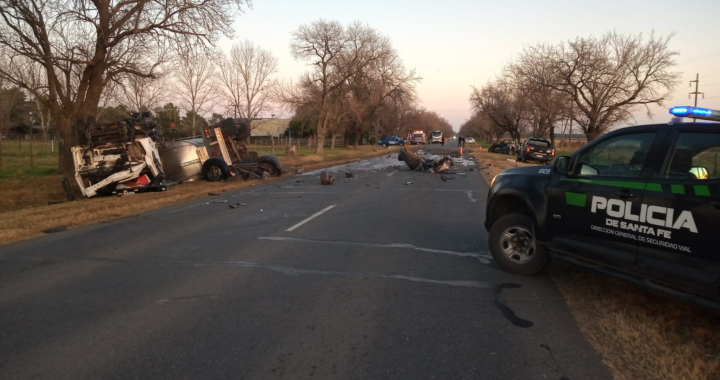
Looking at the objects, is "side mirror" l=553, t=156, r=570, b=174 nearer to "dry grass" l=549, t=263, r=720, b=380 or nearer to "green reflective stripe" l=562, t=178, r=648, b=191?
"green reflective stripe" l=562, t=178, r=648, b=191

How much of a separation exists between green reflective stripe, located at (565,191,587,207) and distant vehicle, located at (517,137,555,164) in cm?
2924

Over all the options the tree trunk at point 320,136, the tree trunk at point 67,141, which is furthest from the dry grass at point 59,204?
the tree trunk at point 320,136

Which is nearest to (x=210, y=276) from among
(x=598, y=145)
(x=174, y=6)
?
(x=598, y=145)

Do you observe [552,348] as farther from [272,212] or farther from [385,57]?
[385,57]

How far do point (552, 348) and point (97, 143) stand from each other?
46.2ft

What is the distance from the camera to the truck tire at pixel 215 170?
18.5 metres

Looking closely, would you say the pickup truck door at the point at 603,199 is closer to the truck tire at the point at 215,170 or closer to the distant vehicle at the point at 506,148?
the truck tire at the point at 215,170

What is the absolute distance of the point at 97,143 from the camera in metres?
14.5

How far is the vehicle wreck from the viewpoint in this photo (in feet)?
78.9

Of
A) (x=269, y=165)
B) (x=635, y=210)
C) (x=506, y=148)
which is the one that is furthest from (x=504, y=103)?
(x=635, y=210)

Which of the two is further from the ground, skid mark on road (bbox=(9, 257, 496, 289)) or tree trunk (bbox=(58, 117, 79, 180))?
tree trunk (bbox=(58, 117, 79, 180))

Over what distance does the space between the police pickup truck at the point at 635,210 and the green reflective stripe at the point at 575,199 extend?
0.01m

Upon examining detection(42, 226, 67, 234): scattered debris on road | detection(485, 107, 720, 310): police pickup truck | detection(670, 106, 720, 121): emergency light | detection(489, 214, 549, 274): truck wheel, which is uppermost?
detection(670, 106, 720, 121): emergency light

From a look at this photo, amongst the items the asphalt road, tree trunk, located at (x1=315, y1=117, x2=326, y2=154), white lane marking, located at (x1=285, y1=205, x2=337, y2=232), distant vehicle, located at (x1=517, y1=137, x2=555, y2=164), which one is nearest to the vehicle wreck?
distant vehicle, located at (x1=517, y1=137, x2=555, y2=164)
